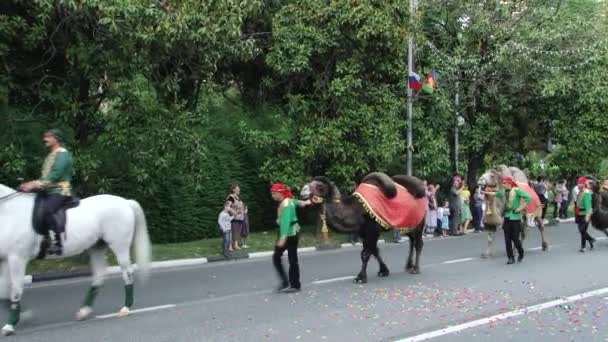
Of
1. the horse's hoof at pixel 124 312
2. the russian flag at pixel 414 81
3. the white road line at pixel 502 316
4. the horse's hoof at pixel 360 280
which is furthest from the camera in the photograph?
the russian flag at pixel 414 81

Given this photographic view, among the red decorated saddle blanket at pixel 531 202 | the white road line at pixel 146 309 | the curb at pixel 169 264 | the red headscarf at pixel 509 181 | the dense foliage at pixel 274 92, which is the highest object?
the dense foliage at pixel 274 92

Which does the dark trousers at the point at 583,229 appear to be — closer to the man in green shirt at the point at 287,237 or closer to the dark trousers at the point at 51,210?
the man in green shirt at the point at 287,237

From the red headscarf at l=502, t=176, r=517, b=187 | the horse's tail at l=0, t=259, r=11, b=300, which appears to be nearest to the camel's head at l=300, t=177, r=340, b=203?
the red headscarf at l=502, t=176, r=517, b=187

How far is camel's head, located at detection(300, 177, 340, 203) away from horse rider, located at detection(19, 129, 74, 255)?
431 cm

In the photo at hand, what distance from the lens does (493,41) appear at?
979 inches

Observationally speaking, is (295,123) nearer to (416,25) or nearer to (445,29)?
(416,25)

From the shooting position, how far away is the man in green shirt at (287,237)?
36.7ft

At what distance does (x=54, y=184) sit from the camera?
29.1 feet

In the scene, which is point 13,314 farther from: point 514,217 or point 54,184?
point 514,217

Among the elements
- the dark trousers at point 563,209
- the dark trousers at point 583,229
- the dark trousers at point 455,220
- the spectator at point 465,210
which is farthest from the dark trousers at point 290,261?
the dark trousers at point 563,209

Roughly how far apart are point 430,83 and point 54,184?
15.5 metres

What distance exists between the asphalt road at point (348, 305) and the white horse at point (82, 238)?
47 centimetres

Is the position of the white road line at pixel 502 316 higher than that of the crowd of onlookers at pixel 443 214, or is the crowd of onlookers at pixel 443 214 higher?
the crowd of onlookers at pixel 443 214

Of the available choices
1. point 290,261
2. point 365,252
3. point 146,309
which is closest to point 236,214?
point 365,252
